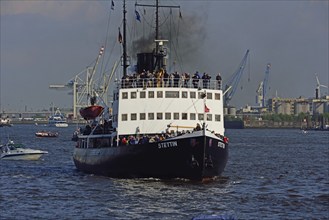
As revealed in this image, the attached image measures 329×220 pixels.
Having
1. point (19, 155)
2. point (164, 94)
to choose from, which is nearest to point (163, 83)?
point (164, 94)

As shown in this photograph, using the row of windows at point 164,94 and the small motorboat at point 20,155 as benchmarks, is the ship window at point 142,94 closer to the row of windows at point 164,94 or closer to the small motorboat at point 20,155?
the row of windows at point 164,94

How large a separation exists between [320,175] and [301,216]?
29.0m

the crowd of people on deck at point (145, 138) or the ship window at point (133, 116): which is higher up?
A: the ship window at point (133, 116)

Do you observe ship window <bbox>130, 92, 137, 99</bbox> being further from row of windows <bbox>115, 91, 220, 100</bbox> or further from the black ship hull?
the black ship hull

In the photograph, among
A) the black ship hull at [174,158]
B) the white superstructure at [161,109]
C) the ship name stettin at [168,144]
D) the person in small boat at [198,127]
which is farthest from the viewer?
the white superstructure at [161,109]

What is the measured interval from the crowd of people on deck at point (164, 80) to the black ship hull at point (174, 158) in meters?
5.21

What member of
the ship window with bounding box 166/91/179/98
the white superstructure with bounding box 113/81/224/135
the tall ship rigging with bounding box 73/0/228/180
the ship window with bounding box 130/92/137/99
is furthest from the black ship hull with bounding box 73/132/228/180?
the ship window with bounding box 166/91/179/98

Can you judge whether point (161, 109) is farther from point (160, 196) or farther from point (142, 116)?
point (160, 196)

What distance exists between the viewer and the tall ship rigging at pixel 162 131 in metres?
56.9

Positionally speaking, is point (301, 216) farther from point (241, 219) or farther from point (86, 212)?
point (86, 212)

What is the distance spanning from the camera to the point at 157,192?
52.2 metres

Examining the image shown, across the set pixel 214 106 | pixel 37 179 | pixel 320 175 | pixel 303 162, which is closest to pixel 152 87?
pixel 214 106

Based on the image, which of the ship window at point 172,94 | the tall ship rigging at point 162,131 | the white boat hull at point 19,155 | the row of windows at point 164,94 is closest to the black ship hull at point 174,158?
the tall ship rigging at point 162,131

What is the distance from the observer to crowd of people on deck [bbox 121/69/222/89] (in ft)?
205
